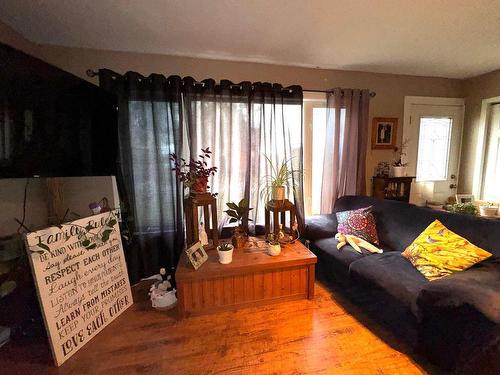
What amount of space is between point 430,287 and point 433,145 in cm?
247

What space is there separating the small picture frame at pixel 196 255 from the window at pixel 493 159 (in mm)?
3500

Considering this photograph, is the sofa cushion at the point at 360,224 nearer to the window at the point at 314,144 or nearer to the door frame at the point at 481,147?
the window at the point at 314,144

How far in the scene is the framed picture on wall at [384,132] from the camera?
2.83 metres

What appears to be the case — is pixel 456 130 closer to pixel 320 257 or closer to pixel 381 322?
pixel 320 257

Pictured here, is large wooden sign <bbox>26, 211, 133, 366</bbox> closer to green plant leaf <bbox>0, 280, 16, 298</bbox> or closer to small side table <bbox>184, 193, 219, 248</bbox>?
green plant leaf <bbox>0, 280, 16, 298</bbox>

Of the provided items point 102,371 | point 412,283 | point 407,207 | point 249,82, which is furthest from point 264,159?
point 102,371

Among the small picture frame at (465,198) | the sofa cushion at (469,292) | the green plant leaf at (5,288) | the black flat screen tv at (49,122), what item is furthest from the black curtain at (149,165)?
the small picture frame at (465,198)

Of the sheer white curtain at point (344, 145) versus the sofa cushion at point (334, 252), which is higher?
the sheer white curtain at point (344, 145)

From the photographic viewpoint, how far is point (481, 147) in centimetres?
289

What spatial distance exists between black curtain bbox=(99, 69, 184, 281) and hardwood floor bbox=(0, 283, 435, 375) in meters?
0.59

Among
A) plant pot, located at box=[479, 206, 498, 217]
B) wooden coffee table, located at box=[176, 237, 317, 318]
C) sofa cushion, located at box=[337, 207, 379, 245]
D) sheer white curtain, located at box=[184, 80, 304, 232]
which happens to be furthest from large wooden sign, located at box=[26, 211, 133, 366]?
plant pot, located at box=[479, 206, 498, 217]

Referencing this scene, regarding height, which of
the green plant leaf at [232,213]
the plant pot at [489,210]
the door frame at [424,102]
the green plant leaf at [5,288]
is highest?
the door frame at [424,102]

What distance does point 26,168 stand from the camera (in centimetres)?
136

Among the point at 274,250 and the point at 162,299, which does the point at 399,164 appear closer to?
the point at 274,250
